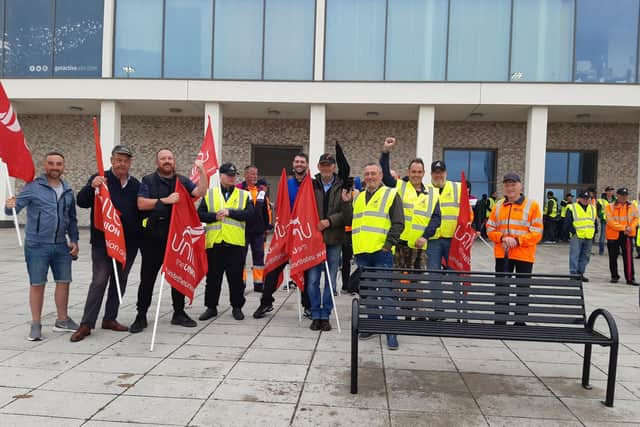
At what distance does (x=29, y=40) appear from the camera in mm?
18031

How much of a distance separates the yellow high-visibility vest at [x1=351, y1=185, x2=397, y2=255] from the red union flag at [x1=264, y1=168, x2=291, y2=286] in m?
1.01

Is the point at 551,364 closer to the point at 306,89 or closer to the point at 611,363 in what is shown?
the point at 611,363

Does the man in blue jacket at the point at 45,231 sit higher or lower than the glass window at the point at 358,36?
lower

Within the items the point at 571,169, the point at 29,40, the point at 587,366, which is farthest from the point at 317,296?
the point at 29,40

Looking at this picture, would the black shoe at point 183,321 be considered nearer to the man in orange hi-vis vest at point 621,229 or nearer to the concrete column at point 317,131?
the man in orange hi-vis vest at point 621,229

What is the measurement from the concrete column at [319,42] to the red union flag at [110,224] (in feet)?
43.2

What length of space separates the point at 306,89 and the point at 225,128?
4920 mm

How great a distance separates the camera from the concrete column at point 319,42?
17.0 metres

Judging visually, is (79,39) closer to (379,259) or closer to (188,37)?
(188,37)

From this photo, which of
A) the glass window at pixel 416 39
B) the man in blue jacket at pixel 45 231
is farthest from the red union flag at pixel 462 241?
the glass window at pixel 416 39

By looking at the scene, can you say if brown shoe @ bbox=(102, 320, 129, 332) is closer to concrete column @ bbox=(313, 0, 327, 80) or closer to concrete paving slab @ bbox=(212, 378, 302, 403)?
concrete paving slab @ bbox=(212, 378, 302, 403)

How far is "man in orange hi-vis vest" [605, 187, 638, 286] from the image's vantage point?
984cm

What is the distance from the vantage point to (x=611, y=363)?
345cm

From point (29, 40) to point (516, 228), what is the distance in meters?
19.5
